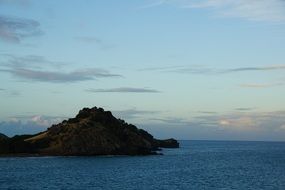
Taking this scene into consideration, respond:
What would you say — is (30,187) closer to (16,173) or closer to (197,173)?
(16,173)

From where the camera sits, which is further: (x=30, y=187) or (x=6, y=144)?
(x=6, y=144)

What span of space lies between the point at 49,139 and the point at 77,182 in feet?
302

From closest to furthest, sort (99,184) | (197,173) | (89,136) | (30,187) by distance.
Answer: (30,187), (99,184), (197,173), (89,136)

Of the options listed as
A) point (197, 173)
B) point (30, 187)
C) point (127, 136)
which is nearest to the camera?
Result: point (30, 187)

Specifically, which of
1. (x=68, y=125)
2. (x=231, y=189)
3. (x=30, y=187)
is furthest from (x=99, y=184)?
(x=68, y=125)

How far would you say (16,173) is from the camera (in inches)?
4656

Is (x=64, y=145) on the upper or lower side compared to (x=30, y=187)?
upper

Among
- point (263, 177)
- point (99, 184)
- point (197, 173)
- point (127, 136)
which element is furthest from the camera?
point (127, 136)

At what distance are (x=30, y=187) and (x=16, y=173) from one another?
2944cm

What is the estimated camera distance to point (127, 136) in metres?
198

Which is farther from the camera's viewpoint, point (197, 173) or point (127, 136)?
point (127, 136)

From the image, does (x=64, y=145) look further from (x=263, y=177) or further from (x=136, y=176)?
(x=263, y=177)

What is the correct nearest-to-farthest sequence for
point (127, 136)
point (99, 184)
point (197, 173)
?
point (99, 184)
point (197, 173)
point (127, 136)

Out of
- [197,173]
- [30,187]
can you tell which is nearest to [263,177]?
[197,173]
